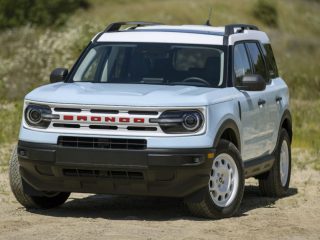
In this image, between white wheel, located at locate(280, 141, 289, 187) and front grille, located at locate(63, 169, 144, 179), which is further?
white wheel, located at locate(280, 141, 289, 187)

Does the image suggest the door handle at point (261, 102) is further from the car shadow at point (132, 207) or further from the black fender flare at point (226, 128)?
the car shadow at point (132, 207)

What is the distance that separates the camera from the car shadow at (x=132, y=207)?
11.0m

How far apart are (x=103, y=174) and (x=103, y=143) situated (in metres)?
0.28

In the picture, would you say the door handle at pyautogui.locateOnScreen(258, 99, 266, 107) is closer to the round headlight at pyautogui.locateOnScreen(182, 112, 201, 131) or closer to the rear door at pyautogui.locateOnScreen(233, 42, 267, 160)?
the rear door at pyautogui.locateOnScreen(233, 42, 267, 160)

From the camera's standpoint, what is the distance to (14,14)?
1999 inches

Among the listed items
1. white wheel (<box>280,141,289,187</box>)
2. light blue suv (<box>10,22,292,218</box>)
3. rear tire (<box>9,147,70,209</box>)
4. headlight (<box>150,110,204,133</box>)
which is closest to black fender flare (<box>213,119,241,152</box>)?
light blue suv (<box>10,22,292,218</box>)

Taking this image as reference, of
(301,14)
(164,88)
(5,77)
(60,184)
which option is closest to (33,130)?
(60,184)

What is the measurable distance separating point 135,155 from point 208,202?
33.7 inches

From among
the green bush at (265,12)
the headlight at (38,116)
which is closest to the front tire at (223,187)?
the headlight at (38,116)

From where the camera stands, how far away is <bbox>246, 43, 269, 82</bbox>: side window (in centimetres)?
1250

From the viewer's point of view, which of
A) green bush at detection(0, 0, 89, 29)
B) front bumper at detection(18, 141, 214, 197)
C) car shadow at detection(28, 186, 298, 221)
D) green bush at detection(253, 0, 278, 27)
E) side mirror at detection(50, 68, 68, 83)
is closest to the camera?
front bumper at detection(18, 141, 214, 197)

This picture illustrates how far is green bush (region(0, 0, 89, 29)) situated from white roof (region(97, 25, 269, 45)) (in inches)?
1394

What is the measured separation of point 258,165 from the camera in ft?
39.3

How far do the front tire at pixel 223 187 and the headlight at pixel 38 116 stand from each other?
1.42m
